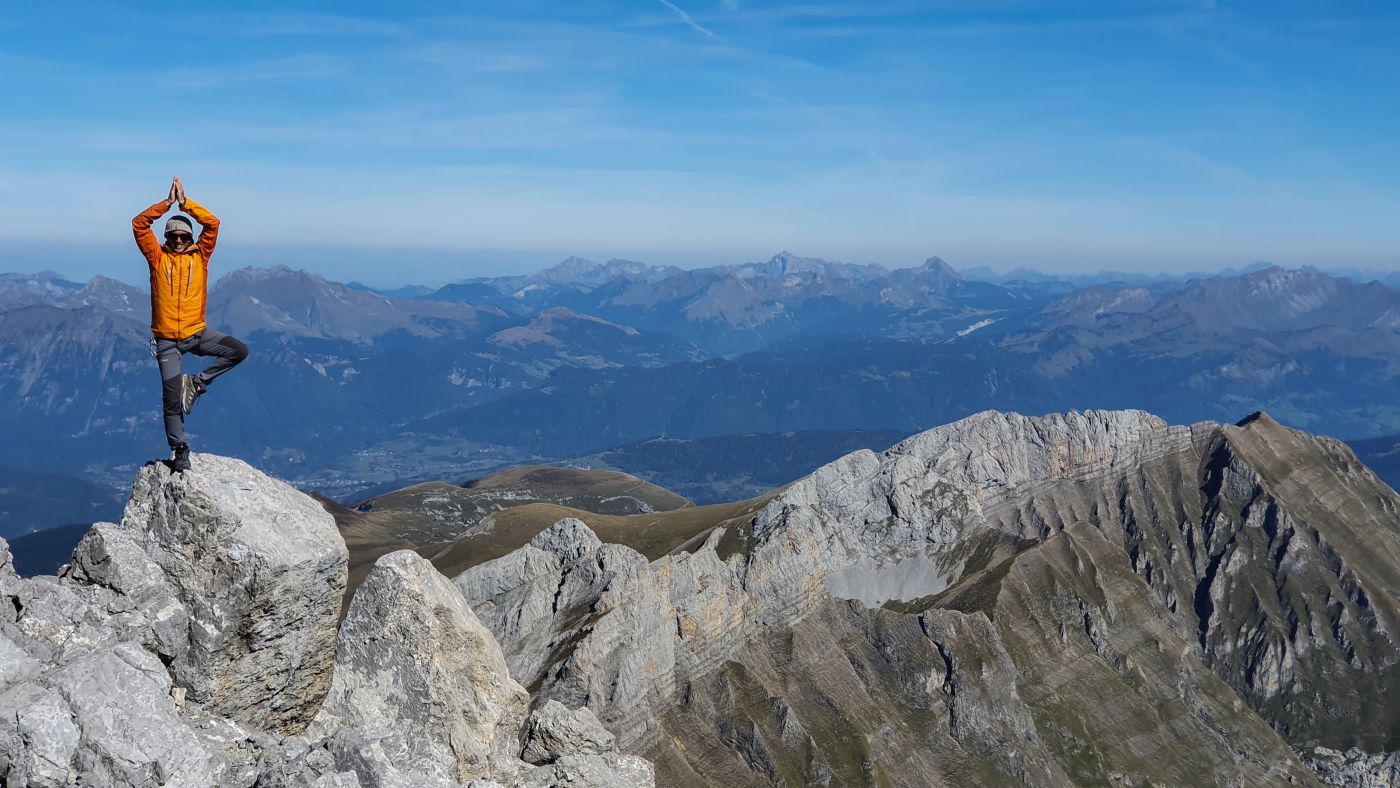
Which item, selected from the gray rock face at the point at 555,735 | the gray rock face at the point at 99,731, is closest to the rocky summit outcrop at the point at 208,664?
the gray rock face at the point at 99,731

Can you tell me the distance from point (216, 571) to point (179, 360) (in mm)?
6652

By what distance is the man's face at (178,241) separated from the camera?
28.2 m

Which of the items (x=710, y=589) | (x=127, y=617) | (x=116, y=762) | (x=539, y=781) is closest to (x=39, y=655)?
(x=127, y=617)

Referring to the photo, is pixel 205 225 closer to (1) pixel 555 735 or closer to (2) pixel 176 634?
(2) pixel 176 634

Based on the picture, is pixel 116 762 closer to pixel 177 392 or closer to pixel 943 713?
pixel 177 392

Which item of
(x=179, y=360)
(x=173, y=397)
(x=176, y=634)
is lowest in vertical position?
(x=176, y=634)

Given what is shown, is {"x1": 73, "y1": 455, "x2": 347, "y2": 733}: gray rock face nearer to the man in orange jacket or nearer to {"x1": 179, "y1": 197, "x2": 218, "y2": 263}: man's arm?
the man in orange jacket

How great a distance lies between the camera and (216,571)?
27016mm

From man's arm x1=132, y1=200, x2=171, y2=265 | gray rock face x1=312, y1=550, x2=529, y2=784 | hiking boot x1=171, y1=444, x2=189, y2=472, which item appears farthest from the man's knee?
gray rock face x1=312, y1=550, x2=529, y2=784

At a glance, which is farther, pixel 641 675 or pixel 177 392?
pixel 641 675

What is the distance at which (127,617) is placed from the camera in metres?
26.2

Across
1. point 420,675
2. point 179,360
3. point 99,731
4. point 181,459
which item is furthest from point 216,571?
point 420,675

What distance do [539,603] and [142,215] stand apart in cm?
13625

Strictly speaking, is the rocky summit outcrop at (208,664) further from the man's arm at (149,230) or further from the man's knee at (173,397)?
the man's arm at (149,230)
